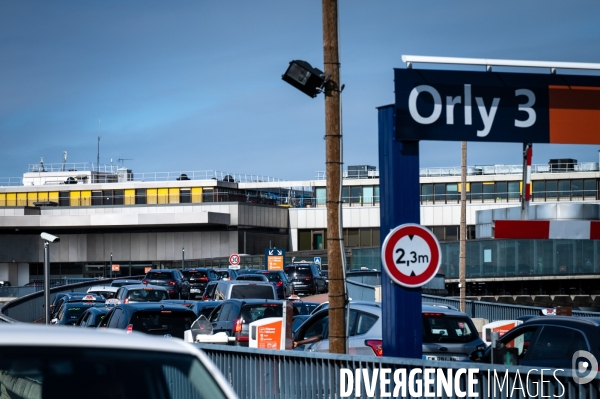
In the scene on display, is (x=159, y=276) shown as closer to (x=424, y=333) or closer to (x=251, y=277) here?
(x=251, y=277)

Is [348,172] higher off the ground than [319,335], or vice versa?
[348,172]

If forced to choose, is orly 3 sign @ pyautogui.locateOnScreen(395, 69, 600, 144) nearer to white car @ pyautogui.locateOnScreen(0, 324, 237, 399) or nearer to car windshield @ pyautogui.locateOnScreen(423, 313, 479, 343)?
car windshield @ pyautogui.locateOnScreen(423, 313, 479, 343)

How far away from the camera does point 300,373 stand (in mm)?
9438

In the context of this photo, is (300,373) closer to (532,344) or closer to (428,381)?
Answer: (428,381)

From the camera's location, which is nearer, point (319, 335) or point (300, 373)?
point (300, 373)

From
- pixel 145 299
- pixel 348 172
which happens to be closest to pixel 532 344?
pixel 145 299

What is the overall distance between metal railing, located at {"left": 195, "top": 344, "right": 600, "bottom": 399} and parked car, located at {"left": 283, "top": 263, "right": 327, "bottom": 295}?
35.0m

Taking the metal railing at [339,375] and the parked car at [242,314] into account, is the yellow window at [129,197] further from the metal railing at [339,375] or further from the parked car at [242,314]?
the metal railing at [339,375]

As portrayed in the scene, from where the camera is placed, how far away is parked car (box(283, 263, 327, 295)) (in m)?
45.9

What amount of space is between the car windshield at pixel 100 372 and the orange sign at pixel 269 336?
28.6ft

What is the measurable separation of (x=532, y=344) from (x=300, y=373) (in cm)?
387

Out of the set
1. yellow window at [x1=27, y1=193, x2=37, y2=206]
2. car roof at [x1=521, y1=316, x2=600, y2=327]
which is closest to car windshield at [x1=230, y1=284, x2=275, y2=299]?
car roof at [x1=521, y1=316, x2=600, y2=327]

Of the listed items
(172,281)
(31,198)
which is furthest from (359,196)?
(172,281)

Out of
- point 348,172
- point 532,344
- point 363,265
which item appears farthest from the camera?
point 348,172
